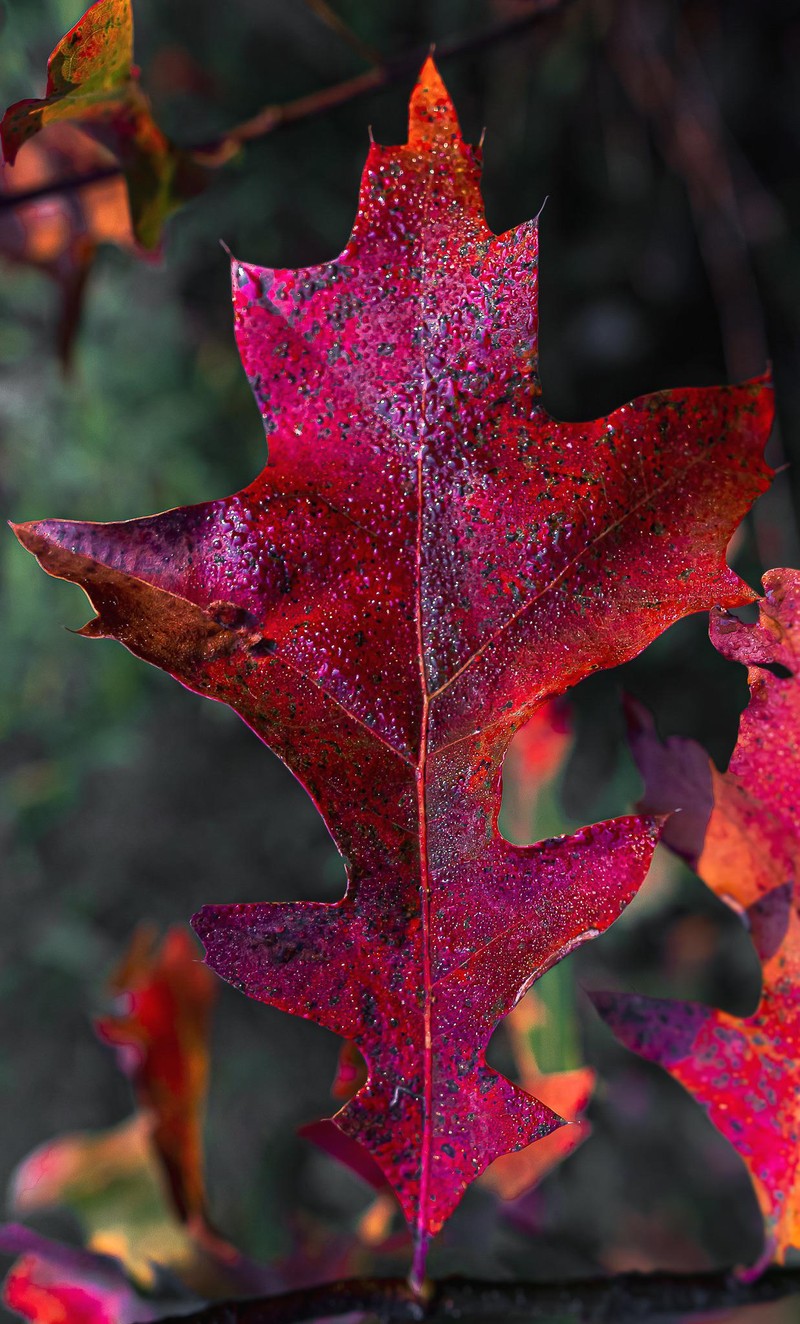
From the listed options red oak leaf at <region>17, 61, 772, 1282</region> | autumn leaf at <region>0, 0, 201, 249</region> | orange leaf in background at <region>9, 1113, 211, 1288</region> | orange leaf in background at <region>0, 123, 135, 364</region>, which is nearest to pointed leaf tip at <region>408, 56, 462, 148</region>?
red oak leaf at <region>17, 61, 772, 1282</region>

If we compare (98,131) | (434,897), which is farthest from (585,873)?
(98,131)

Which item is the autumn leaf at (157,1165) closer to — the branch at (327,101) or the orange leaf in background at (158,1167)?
the orange leaf in background at (158,1167)

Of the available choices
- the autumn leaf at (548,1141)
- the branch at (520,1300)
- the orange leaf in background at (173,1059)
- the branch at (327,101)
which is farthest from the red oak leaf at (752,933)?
the branch at (327,101)

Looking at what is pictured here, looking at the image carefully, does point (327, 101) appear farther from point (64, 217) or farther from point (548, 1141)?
point (548, 1141)

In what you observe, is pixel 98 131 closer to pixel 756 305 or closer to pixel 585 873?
pixel 585 873

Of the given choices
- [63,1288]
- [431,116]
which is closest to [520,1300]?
[63,1288]

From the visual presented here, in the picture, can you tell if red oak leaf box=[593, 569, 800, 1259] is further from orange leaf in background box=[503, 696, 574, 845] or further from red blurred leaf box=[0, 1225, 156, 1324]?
red blurred leaf box=[0, 1225, 156, 1324]
